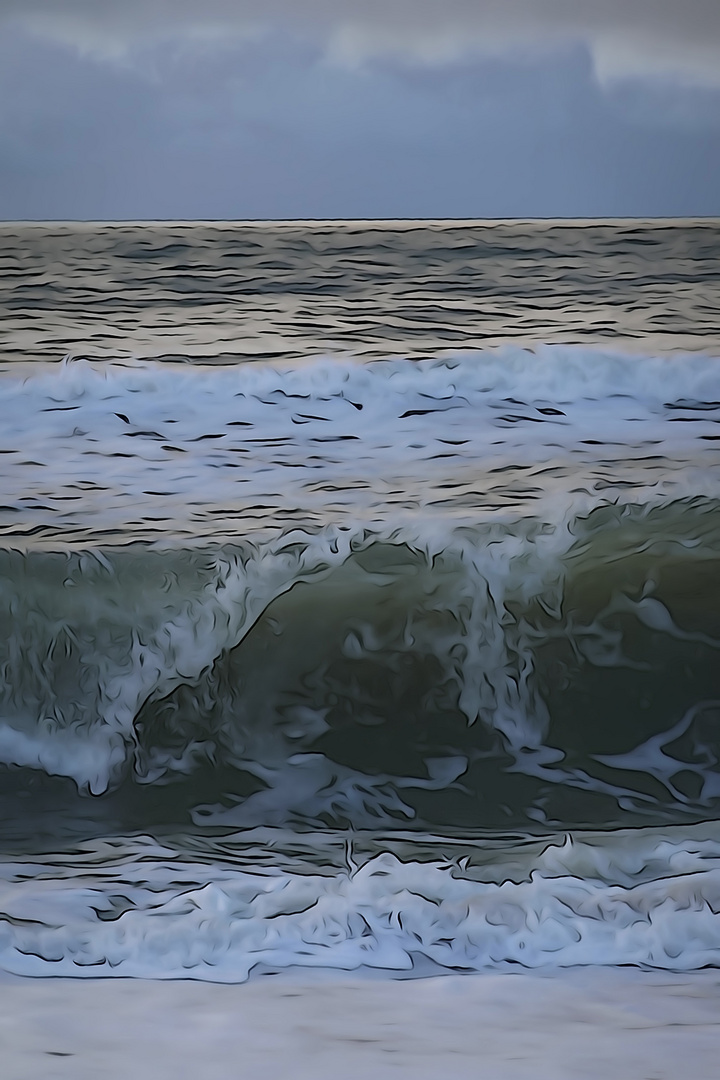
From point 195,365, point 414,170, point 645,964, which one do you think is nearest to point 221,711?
point 645,964

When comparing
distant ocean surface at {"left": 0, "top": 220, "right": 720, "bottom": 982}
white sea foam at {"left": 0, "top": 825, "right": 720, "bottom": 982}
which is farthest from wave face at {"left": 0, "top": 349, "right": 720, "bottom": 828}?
white sea foam at {"left": 0, "top": 825, "right": 720, "bottom": 982}

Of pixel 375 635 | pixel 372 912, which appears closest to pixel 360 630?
pixel 375 635

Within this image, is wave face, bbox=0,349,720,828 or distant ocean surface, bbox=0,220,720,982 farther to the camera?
wave face, bbox=0,349,720,828

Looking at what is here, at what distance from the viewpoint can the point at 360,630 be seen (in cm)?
187

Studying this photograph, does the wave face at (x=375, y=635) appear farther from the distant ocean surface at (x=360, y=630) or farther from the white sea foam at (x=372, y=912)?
the white sea foam at (x=372, y=912)

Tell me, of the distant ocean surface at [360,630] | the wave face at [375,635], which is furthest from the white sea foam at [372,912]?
the wave face at [375,635]

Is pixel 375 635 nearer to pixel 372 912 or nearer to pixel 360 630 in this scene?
pixel 360 630

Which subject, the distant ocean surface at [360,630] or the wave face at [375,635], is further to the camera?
the wave face at [375,635]

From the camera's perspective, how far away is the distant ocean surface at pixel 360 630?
122 cm

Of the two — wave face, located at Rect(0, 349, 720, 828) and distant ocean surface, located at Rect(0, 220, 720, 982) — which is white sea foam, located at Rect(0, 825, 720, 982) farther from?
wave face, located at Rect(0, 349, 720, 828)

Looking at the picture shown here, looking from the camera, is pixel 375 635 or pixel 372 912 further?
pixel 375 635

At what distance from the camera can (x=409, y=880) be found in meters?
1.27

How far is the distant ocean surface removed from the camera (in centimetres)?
122

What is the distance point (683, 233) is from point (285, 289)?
1206 mm
